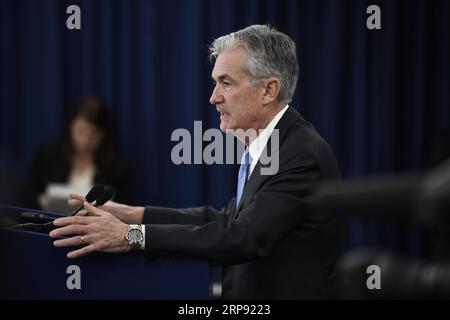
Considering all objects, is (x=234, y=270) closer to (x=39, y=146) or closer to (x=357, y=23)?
→ (x=39, y=146)

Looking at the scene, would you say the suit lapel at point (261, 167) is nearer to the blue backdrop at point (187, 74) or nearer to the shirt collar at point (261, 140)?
the shirt collar at point (261, 140)

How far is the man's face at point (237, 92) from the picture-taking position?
1.55m

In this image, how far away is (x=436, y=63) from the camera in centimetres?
346

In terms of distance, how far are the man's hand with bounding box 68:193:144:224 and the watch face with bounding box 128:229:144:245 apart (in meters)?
0.31

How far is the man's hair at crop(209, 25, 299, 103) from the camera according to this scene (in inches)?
60.4

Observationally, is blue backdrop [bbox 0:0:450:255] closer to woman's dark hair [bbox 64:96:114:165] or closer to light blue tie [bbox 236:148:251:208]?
woman's dark hair [bbox 64:96:114:165]

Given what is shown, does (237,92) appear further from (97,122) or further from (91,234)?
(97,122)

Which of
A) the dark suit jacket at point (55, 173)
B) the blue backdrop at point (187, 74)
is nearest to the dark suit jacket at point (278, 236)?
the dark suit jacket at point (55, 173)

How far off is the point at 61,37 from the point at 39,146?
0.58 metres

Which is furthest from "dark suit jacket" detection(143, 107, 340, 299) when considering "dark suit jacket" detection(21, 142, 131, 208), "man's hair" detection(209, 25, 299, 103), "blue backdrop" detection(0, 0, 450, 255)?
"blue backdrop" detection(0, 0, 450, 255)

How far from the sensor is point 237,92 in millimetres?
1571

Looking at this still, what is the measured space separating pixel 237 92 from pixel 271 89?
3.2 inches
